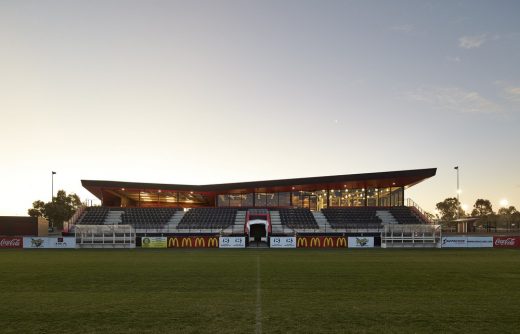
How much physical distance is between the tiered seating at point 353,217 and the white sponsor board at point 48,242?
33.9 metres

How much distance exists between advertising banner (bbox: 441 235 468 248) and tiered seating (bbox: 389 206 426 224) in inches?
588

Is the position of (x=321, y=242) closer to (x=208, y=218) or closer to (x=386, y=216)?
(x=386, y=216)

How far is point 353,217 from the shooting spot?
61281 mm

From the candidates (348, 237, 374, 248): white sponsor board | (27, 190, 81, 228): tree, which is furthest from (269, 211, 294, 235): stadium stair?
(27, 190, 81, 228): tree

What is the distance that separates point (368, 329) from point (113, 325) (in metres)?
6.61

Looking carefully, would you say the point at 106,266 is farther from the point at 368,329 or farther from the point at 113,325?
the point at 368,329

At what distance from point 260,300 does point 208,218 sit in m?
48.3

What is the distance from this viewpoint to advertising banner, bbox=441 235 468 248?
44000 mm

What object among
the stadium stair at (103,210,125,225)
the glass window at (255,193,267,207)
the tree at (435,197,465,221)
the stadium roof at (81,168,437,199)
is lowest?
the tree at (435,197,465,221)

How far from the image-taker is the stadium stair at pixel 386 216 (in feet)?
196

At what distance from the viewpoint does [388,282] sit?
17.8m

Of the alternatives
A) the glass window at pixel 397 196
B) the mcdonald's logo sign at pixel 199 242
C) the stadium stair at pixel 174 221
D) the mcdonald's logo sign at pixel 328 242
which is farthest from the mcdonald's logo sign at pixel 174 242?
the glass window at pixel 397 196

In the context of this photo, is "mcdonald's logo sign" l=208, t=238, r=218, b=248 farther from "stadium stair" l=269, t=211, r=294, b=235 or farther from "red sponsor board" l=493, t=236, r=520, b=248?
"red sponsor board" l=493, t=236, r=520, b=248

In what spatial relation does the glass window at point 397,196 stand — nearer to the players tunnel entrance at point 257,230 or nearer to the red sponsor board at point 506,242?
the red sponsor board at point 506,242
